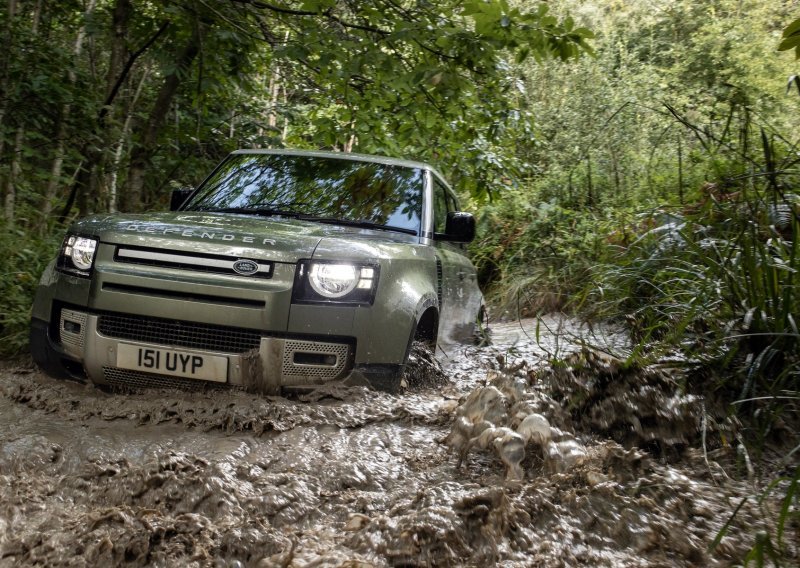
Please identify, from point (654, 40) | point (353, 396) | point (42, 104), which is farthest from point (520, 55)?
point (654, 40)

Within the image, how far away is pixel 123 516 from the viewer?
2.35m

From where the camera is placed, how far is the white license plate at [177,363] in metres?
3.35

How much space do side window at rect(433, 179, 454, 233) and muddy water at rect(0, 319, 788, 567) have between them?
4.78 feet

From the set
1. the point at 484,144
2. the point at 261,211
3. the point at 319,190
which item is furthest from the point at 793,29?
the point at 484,144

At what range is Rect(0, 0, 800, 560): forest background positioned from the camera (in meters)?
3.46

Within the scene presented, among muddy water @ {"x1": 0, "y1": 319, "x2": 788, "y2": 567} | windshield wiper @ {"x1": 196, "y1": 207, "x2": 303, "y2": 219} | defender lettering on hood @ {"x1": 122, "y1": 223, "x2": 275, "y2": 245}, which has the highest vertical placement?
windshield wiper @ {"x1": 196, "y1": 207, "x2": 303, "y2": 219}

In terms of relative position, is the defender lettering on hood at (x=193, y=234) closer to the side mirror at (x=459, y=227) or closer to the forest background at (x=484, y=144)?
the side mirror at (x=459, y=227)

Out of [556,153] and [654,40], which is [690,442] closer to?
[556,153]

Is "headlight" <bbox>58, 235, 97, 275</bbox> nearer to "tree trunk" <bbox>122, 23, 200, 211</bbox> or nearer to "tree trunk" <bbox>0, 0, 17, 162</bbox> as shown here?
"tree trunk" <bbox>0, 0, 17, 162</bbox>

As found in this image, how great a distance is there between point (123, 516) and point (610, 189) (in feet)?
25.0

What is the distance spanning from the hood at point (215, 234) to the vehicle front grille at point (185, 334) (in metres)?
0.35

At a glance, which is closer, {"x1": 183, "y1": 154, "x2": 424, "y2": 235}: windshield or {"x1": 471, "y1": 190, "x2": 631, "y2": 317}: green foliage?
{"x1": 183, "y1": 154, "x2": 424, "y2": 235}: windshield

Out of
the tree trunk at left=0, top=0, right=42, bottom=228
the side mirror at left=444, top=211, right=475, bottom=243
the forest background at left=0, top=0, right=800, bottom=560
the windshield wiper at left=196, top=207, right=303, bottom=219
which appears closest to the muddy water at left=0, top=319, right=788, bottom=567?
the forest background at left=0, top=0, right=800, bottom=560

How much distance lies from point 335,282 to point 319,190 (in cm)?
127
